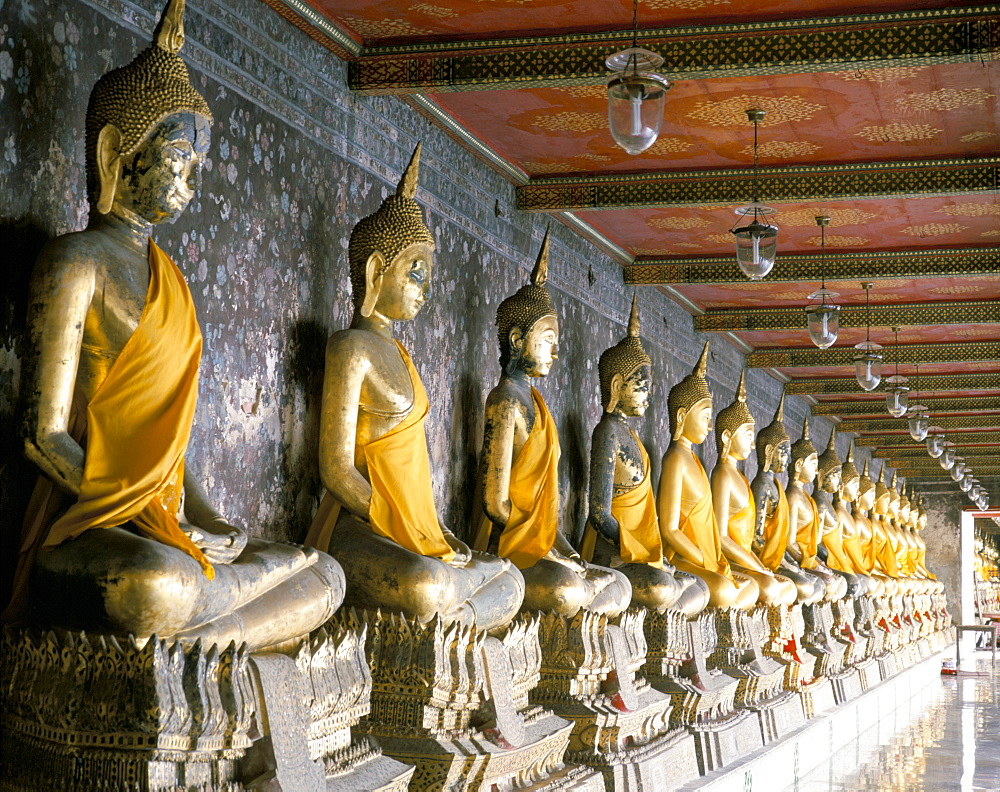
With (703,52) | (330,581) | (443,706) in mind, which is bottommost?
(443,706)

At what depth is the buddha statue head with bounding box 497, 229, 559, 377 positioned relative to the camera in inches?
276

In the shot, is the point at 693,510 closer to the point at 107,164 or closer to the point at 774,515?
the point at 774,515

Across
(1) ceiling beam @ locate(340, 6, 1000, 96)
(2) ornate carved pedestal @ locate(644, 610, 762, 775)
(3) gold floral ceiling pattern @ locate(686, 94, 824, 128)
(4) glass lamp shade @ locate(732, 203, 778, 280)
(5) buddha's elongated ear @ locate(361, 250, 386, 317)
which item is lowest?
(2) ornate carved pedestal @ locate(644, 610, 762, 775)

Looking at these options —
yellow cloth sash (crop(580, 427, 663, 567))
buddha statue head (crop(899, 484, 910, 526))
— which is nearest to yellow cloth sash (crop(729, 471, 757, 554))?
yellow cloth sash (crop(580, 427, 663, 567))

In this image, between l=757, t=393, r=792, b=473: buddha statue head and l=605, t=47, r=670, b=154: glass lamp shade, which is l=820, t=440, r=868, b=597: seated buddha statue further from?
l=605, t=47, r=670, b=154: glass lamp shade

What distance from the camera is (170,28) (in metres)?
4.18

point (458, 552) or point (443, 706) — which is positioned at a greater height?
point (458, 552)

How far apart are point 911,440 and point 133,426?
1910 cm

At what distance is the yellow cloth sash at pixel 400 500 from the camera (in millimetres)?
5262

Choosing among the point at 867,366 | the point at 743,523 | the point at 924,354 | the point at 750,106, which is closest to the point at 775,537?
the point at 743,523

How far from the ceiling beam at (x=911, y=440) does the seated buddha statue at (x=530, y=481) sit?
45.6ft

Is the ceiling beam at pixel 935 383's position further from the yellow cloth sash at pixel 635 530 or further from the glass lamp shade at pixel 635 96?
the glass lamp shade at pixel 635 96

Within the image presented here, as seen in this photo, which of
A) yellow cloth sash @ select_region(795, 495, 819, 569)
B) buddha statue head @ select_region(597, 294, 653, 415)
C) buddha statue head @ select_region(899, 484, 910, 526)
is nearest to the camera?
buddha statue head @ select_region(597, 294, 653, 415)

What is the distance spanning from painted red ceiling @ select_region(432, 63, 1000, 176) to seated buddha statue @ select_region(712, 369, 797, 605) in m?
3.56
